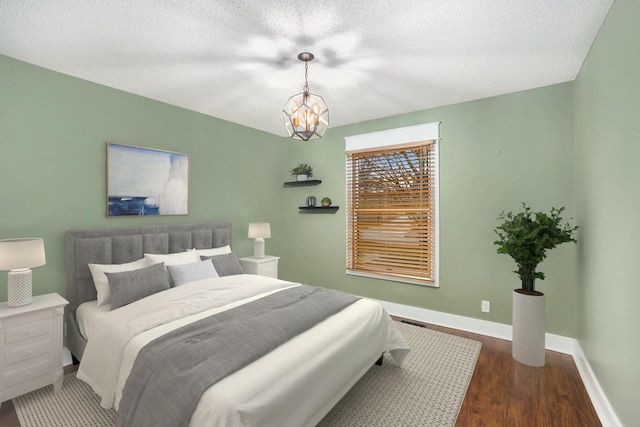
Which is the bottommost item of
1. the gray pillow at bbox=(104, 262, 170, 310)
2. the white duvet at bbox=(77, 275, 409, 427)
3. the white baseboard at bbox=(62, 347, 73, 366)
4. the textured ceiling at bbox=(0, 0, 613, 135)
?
the white baseboard at bbox=(62, 347, 73, 366)

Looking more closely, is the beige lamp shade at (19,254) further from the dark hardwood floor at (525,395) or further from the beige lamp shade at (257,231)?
the dark hardwood floor at (525,395)

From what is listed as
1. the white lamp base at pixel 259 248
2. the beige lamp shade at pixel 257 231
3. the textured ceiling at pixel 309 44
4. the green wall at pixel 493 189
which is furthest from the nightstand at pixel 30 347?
the green wall at pixel 493 189

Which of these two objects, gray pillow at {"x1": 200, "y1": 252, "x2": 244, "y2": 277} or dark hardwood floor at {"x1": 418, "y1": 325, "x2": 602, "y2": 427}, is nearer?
dark hardwood floor at {"x1": 418, "y1": 325, "x2": 602, "y2": 427}

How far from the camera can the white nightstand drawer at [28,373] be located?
212 cm

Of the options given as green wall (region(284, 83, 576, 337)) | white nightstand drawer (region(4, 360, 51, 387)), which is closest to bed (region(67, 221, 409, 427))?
white nightstand drawer (region(4, 360, 51, 387))

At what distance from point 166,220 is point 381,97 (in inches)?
116

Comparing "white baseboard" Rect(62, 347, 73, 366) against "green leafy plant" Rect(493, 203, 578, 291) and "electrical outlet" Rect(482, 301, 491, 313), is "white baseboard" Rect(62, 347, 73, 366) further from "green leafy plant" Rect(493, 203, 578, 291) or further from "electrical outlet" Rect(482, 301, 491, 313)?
"electrical outlet" Rect(482, 301, 491, 313)

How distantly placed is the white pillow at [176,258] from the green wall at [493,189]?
2398 mm

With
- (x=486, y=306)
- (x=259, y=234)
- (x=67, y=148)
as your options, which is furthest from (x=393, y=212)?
(x=67, y=148)

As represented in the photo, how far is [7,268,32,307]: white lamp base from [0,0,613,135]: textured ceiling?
1.78 meters

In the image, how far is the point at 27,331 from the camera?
7.22 ft

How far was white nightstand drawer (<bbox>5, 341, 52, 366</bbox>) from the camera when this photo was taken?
6.97 ft

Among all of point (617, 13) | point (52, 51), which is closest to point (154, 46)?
point (52, 51)

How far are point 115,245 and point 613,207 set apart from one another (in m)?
4.18
